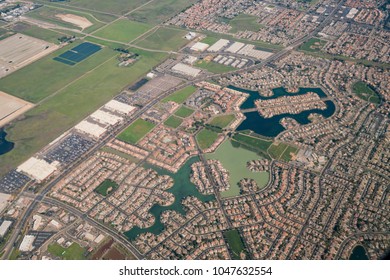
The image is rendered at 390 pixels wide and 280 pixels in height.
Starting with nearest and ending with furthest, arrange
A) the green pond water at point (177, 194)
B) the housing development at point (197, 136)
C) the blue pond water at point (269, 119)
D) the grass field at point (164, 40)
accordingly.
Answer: the housing development at point (197, 136) → the green pond water at point (177, 194) → the blue pond water at point (269, 119) → the grass field at point (164, 40)

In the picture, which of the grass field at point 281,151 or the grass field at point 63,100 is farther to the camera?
the grass field at point 63,100

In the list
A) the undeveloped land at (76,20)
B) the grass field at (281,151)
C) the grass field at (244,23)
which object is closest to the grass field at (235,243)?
the grass field at (281,151)

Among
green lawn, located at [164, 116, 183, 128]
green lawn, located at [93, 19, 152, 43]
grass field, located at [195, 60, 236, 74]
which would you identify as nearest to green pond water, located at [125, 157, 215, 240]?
green lawn, located at [164, 116, 183, 128]

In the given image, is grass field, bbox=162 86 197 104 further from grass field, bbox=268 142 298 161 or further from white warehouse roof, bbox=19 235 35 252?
white warehouse roof, bbox=19 235 35 252

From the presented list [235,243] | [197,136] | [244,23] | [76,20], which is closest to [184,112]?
[197,136]

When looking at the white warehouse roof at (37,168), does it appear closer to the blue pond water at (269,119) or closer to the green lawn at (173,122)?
the green lawn at (173,122)

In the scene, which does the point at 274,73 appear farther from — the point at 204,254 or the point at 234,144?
the point at 204,254

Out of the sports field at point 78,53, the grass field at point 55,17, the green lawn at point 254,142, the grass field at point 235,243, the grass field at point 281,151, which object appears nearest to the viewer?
the grass field at point 235,243
